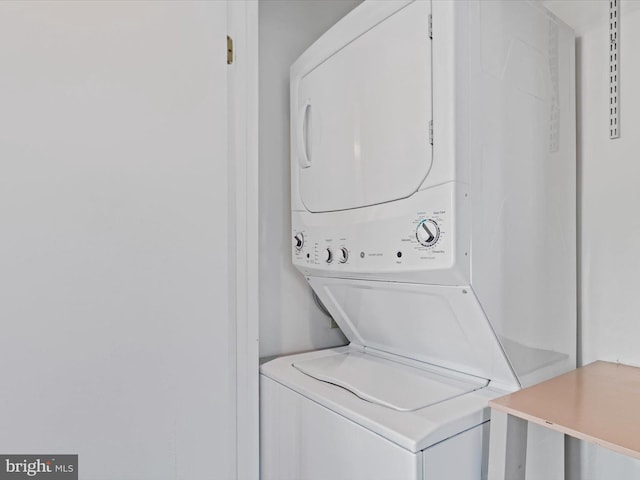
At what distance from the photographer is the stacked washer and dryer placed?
1168 millimetres

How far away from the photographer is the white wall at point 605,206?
1496 mm

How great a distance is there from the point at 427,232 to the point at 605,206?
2.72 ft

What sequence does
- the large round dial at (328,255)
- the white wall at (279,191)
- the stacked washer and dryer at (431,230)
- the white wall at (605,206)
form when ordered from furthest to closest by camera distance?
the white wall at (279,191), the large round dial at (328,255), the white wall at (605,206), the stacked washer and dryer at (431,230)

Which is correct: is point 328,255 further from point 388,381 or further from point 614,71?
point 614,71

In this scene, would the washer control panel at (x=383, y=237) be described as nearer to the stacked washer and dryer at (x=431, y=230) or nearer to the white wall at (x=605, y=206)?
the stacked washer and dryer at (x=431, y=230)

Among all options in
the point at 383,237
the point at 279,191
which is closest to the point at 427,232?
the point at 383,237

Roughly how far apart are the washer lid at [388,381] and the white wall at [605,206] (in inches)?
22.2
